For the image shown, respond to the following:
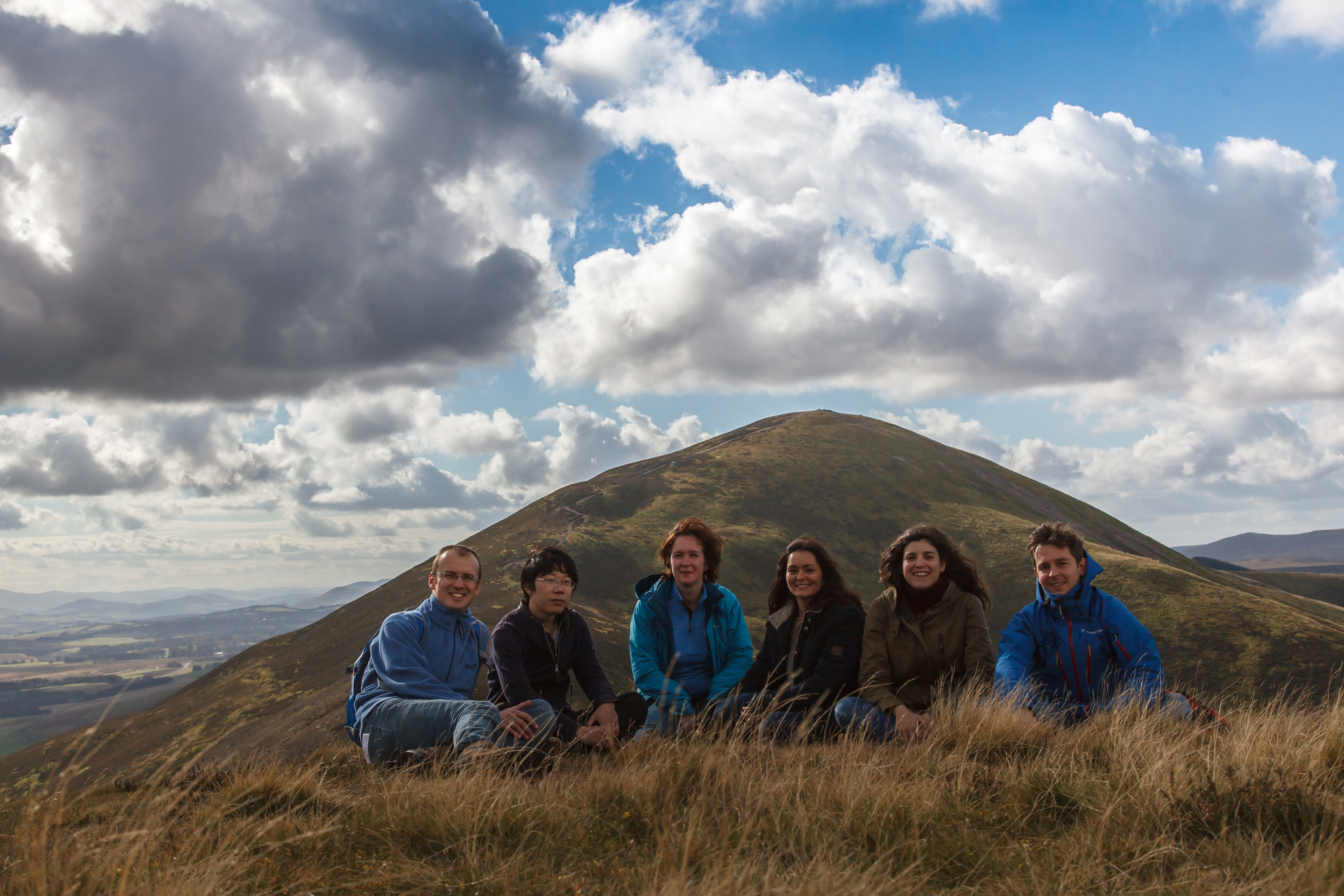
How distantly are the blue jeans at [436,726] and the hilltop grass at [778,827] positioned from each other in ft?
2.30

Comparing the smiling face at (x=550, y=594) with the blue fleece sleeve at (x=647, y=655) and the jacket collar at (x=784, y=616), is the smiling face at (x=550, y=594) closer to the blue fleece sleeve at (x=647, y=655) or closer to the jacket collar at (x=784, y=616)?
the blue fleece sleeve at (x=647, y=655)

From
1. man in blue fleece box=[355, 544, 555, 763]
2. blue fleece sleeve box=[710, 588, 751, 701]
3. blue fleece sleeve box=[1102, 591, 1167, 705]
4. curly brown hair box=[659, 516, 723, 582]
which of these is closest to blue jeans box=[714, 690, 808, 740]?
blue fleece sleeve box=[710, 588, 751, 701]

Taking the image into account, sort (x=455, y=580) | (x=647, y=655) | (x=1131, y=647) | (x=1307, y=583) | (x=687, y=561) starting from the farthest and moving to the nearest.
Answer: (x=1307, y=583), (x=647, y=655), (x=687, y=561), (x=455, y=580), (x=1131, y=647)

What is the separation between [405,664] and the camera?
650cm

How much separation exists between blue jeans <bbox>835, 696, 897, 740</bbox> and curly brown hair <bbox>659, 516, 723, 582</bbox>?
186 cm

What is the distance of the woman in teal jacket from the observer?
299 inches

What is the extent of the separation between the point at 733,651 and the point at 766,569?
182 feet

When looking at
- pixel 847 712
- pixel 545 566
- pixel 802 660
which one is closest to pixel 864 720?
pixel 847 712

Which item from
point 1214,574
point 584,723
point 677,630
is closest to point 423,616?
point 584,723

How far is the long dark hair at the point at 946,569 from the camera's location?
21.3ft

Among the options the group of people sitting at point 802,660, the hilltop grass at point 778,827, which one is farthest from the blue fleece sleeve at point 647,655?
the hilltop grass at point 778,827

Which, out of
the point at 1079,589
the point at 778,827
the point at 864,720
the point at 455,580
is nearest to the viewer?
the point at 778,827

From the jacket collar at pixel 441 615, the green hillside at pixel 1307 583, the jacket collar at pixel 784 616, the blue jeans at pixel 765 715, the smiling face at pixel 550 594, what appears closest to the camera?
the blue jeans at pixel 765 715

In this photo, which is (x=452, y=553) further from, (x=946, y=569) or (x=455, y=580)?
(x=946, y=569)
